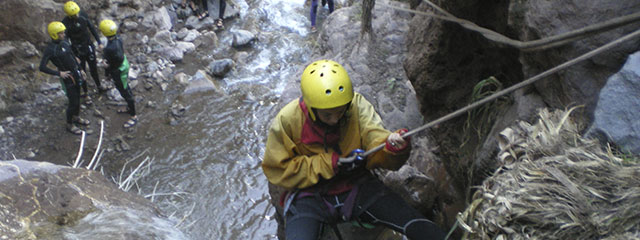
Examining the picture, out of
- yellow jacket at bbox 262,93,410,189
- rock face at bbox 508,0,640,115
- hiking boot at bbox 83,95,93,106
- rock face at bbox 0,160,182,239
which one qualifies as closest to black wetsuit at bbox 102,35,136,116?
hiking boot at bbox 83,95,93,106

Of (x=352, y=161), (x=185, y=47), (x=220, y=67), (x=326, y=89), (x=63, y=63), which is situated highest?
(x=326, y=89)

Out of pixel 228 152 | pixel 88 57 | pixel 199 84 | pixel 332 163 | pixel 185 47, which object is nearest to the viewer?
pixel 332 163

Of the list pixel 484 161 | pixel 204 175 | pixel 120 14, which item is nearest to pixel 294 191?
pixel 484 161

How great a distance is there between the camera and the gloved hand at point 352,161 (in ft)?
8.53

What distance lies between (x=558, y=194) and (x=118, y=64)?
6.07m

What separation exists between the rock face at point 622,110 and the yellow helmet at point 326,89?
131cm

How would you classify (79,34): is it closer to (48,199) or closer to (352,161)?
(48,199)

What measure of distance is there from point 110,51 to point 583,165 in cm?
608

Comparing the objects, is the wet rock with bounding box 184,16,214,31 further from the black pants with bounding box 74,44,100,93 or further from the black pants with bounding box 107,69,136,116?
the black pants with bounding box 107,69,136,116

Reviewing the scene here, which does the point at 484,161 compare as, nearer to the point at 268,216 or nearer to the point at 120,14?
the point at 268,216

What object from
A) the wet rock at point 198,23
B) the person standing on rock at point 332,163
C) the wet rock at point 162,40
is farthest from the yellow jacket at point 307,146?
the wet rock at point 198,23

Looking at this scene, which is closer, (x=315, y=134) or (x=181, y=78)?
(x=315, y=134)

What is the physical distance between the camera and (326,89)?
254 cm

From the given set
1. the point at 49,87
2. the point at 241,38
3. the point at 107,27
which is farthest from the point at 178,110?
the point at 241,38
